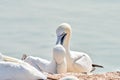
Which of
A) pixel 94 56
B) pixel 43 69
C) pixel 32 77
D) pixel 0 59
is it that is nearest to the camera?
pixel 32 77

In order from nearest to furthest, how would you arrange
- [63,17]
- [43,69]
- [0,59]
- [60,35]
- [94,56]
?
[0,59], [43,69], [60,35], [94,56], [63,17]

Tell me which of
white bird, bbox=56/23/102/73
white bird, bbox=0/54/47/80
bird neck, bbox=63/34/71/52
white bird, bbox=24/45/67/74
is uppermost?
bird neck, bbox=63/34/71/52

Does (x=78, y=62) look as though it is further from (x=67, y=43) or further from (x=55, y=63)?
(x=67, y=43)

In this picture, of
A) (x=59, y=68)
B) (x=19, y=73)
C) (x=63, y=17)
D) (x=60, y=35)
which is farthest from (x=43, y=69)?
(x=63, y=17)

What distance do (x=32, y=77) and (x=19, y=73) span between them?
0.22 meters

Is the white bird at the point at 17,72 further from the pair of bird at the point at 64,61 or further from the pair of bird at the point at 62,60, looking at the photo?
the pair of bird at the point at 64,61

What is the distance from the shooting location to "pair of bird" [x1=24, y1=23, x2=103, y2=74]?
645 inches

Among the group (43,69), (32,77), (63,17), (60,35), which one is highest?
(63,17)

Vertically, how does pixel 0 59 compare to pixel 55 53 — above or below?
below

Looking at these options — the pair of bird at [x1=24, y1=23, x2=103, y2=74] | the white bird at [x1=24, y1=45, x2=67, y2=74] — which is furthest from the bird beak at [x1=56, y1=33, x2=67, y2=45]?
the white bird at [x1=24, y1=45, x2=67, y2=74]

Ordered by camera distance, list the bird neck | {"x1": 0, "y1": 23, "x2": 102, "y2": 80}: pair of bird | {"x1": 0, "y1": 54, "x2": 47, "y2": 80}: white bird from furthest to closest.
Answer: the bird neck
{"x1": 0, "y1": 23, "x2": 102, "y2": 80}: pair of bird
{"x1": 0, "y1": 54, "x2": 47, "y2": 80}: white bird

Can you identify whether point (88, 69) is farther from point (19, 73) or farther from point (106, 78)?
point (19, 73)

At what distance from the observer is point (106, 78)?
1385cm

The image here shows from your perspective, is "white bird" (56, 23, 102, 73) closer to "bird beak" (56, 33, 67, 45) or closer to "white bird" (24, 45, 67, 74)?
"bird beak" (56, 33, 67, 45)
